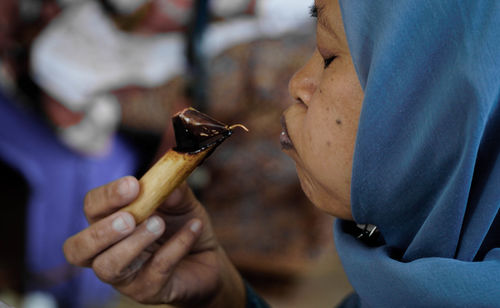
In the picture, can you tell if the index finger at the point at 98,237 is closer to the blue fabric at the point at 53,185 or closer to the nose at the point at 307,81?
the nose at the point at 307,81

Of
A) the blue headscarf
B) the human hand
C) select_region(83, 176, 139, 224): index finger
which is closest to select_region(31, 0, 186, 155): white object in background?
the human hand

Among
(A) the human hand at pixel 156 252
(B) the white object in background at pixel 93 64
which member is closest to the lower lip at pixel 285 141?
(A) the human hand at pixel 156 252

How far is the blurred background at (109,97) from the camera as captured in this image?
2.03 metres

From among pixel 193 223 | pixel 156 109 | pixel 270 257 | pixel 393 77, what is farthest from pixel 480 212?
pixel 270 257

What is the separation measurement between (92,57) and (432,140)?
65.8 inches

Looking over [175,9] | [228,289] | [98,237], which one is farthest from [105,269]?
[175,9]

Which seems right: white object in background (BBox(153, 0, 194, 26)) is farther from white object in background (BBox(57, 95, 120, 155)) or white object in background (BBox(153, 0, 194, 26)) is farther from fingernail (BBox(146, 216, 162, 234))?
fingernail (BBox(146, 216, 162, 234))

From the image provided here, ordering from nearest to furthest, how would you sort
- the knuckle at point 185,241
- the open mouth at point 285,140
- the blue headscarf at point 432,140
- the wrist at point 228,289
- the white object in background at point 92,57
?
the blue headscarf at point 432,140 → the open mouth at point 285,140 → the knuckle at point 185,241 → the wrist at point 228,289 → the white object in background at point 92,57

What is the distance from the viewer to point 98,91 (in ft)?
6.67

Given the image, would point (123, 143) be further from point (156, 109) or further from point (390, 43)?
point (390, 43)

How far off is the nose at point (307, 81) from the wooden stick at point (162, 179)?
0.16 meters

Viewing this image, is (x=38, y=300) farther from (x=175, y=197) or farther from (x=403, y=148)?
(x=403, y=148)

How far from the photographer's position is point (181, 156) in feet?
2.50

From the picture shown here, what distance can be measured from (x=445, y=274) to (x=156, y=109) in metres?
1.63
